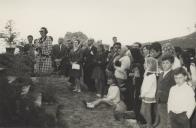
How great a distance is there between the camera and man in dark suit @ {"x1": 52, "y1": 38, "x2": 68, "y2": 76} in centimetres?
1444

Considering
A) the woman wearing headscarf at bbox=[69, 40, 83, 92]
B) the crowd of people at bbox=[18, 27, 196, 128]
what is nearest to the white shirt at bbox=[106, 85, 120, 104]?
the crowd of people at bbox=[18, 27, 196, 128]

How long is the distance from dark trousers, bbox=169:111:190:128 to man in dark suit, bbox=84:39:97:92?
5580 millimetres

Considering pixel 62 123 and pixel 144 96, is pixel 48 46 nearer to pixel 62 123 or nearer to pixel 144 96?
pixel 62 123

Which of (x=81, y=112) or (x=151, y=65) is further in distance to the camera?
(x=81, y=112)

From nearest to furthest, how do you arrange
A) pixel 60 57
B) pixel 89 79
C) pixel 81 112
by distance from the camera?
pixel 81 112 < pixel 89 79 < pixel 60 57

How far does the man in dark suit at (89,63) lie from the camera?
12.0 metres

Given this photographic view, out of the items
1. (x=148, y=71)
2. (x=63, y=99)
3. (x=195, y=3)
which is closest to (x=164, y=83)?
(x=148, y=71)

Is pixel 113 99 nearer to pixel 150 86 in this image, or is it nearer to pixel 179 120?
pixel 150 86

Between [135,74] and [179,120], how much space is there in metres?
2.76

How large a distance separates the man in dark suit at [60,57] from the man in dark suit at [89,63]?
194 cm

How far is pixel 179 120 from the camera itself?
6.45 meters

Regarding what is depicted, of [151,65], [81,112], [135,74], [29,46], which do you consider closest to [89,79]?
[29,46]

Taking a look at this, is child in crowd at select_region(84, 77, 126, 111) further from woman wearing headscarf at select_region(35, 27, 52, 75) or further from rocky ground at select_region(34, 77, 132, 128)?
woman wearing headscarf at select_region(35, 27, 52, 75)

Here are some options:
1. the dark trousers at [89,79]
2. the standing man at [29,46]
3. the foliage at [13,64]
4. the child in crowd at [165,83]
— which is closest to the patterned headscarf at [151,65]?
the child in crowd at [165,83]
